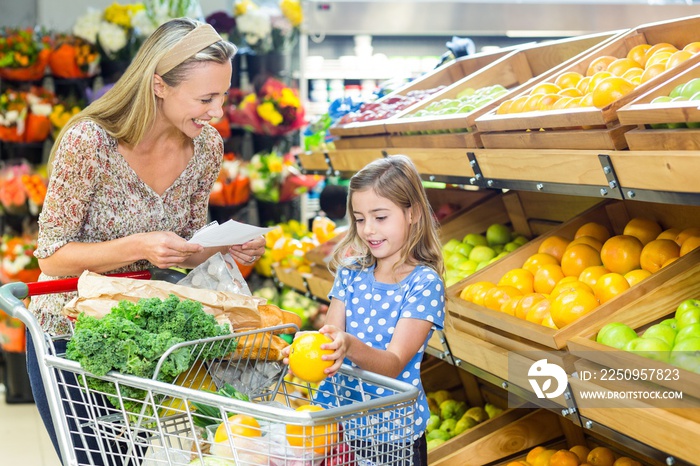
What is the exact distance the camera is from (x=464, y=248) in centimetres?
345

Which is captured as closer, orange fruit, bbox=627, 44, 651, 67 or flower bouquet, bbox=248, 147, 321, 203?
orange fruit, bbox=627, 44, 651, 67

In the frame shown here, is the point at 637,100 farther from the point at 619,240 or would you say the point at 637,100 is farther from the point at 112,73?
the point at 112,73

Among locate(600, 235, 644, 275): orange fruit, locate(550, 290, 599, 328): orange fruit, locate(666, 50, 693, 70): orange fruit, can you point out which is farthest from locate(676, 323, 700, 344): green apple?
locate(666, 50, 693, 70): orange fruit

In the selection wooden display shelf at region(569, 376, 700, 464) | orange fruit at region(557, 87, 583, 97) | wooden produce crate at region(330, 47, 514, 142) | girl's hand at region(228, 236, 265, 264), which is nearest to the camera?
wooden display shelf at region(569, 376, 700, 464)

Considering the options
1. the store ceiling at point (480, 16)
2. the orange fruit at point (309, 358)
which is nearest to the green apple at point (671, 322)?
the orange fruit at point (309, 358)

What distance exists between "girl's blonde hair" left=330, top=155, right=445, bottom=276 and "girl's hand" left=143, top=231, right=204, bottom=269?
0.45 metres

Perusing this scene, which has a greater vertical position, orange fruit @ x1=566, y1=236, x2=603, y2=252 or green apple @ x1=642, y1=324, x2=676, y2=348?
orange fruit @ x1=566, y1=236, x2=603, y2=252

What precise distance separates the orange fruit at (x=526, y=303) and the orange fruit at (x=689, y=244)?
1.38 ft

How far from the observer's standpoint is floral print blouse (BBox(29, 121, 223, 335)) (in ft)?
7.30

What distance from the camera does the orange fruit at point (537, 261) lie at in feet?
9.35

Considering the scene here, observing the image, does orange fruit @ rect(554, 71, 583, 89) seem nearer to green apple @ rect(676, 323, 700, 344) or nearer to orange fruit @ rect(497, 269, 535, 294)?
orange fruit @ rect(497, 269, 535, 294)

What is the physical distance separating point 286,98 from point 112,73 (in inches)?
45.5

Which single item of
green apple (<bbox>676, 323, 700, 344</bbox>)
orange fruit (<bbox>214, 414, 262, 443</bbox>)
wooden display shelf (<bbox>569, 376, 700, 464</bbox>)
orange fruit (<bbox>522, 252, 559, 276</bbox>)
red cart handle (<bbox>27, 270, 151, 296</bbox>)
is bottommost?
wooden display shelf (<bbox>569, 376, 700, 464</bbox>)

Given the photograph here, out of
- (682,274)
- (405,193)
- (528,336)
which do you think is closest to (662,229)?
(682,274)
